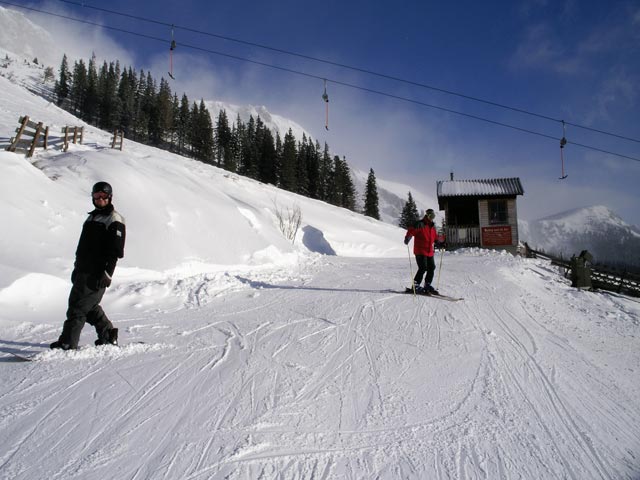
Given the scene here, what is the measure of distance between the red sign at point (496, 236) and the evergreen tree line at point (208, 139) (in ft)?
116

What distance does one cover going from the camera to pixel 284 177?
5144 cm

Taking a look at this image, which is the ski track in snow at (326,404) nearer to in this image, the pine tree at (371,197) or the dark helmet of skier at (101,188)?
the dark helmet of skier at (101,188)

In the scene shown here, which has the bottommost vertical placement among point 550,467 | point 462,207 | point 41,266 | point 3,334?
point 550,467

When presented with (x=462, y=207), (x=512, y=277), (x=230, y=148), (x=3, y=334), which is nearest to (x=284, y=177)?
(x=230, y=148)

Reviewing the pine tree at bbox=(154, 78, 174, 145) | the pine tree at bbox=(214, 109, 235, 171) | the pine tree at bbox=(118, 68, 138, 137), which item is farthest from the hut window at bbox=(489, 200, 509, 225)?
the pine tree at bbox=(118, 68, 138, 137)

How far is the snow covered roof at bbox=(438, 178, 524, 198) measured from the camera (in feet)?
63.4

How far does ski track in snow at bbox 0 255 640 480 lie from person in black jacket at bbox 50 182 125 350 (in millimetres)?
383

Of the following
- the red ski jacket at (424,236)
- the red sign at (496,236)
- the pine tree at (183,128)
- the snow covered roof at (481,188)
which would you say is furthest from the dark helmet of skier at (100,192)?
the pine tree at (183,128)

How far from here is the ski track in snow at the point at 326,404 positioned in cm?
217

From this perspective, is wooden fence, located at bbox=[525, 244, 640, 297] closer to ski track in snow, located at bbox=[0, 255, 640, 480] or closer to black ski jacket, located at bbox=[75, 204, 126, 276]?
ski track in snow, located at bbox=[0, 255, 640, 480]

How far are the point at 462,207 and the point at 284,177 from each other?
1321 inches

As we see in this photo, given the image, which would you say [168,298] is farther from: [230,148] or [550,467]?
[230,148]

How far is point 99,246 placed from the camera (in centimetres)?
362

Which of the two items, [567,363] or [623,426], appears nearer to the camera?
[623,426]
